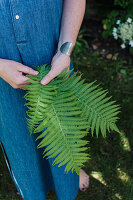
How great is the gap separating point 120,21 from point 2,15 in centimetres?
307

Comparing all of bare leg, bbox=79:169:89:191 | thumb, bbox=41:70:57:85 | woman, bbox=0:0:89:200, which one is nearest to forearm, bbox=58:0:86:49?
A: woman, bbox=0:0:89:200

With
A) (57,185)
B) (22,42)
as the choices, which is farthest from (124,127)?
(22,42)

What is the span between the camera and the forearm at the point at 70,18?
162cm

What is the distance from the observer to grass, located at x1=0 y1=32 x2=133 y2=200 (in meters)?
2.92

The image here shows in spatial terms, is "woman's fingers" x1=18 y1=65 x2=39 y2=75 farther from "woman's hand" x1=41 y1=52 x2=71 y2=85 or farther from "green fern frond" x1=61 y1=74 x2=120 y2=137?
"green fern frond" x1=61 y1=74 x2=120 y2=137

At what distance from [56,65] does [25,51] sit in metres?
0.21

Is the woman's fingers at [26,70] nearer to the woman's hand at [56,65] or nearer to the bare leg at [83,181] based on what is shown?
the woman's hand at [56,65]

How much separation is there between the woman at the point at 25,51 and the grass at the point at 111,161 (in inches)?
39.3

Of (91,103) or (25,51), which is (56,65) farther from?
(91,103)

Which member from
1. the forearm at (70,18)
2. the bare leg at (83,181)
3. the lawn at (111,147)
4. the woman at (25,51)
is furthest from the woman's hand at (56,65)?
the bare leg at (83,181)

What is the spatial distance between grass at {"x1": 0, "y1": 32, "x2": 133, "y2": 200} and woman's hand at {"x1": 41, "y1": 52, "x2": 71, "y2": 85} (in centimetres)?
162

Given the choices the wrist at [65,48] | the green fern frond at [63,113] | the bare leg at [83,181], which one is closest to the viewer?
the green fern frond at [63,113]

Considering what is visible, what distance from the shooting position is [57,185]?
2.35 meters

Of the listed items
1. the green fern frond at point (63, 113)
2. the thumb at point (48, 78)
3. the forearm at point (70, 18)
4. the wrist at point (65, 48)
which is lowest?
the green fern frond at point (63, 113)
